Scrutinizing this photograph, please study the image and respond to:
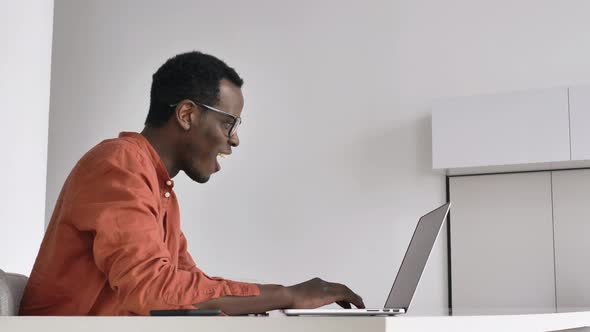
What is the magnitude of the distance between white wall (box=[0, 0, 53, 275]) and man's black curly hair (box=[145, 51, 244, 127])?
74.9 inches

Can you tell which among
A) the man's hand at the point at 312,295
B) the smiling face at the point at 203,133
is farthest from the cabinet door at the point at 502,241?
the man's hand at the point at 312,295

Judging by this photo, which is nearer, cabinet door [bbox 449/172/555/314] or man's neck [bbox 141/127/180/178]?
man's neck [bbox 141/127/180/178]

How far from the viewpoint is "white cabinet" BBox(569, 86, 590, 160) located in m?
4.38

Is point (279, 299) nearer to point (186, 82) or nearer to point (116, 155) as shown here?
point (116, 155)

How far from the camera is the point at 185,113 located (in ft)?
6.27

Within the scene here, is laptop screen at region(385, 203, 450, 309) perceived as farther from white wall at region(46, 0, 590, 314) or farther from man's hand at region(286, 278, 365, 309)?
white wall at region(46, 0, 590, 314)

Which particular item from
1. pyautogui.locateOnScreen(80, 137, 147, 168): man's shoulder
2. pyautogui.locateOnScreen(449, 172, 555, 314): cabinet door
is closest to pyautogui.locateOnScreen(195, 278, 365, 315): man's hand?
pyautogui.locateOnScreen(80, 137, 147, 168): man's shoulder

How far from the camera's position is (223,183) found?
5.72 meters

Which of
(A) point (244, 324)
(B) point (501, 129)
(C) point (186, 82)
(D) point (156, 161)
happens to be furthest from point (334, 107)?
(A) point (244, 324)

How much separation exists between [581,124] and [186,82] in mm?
3057

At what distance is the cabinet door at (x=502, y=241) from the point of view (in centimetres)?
475

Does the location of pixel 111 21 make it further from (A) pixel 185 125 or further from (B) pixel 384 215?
(A) pixel 185 125

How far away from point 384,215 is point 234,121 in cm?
333

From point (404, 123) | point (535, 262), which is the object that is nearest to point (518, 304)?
point (535, 262)
